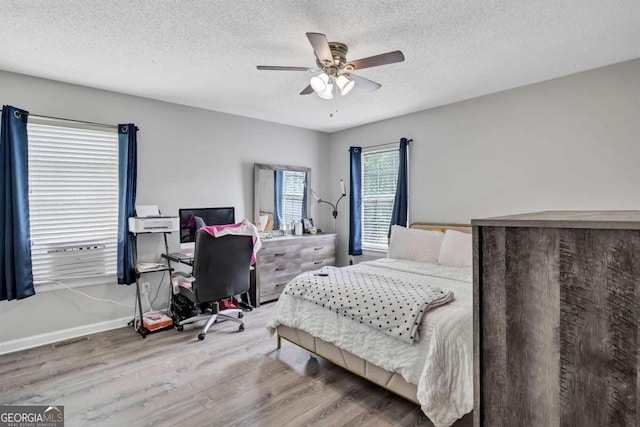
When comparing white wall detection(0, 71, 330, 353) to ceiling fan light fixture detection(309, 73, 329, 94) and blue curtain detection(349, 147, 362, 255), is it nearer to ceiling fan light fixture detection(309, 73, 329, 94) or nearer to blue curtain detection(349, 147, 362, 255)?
blue curtain detection(349, 147, 362, 255)

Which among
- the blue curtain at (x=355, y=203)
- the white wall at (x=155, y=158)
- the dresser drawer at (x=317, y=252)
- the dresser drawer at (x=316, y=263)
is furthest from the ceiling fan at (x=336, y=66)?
the dresser drawer at (x=316, y=263)

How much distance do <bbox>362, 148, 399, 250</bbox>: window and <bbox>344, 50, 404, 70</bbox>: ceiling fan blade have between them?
2.36 metres

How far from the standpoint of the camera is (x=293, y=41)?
239 centimetres

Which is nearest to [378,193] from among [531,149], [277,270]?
[277,270]

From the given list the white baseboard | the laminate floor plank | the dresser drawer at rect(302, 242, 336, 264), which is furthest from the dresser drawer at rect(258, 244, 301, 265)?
the white baseboard

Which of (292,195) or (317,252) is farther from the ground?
(292,195)

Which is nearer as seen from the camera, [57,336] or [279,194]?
[57,336]

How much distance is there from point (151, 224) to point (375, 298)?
2.40 m

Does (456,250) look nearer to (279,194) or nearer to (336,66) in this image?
(336,66)

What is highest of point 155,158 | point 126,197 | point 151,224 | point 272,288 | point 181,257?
point 155,158

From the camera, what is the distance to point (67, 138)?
10.5ft

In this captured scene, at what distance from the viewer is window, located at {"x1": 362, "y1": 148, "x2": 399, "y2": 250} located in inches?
183

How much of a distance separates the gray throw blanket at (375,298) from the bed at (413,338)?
14 millimetres

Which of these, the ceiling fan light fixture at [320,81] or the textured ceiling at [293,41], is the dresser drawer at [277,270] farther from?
the ceiling fan light fixture at [320,81]
